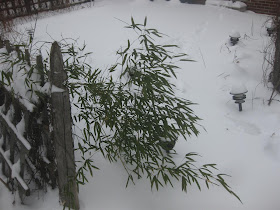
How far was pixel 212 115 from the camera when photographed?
351cm

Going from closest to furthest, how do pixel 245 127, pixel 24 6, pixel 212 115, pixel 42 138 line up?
pixel 42 138 < pixel 245 127 < pixel 212 115 < pixel 24 6

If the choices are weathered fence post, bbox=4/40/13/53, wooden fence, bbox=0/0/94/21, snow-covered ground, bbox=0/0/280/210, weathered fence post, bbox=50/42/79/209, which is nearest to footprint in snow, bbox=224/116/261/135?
snow-covered ground, bbox=0/0/280/210

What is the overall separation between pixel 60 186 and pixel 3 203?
0.55 meters

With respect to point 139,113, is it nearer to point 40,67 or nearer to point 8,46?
point 40,67

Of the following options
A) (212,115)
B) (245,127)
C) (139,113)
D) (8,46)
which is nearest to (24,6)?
(8,46)

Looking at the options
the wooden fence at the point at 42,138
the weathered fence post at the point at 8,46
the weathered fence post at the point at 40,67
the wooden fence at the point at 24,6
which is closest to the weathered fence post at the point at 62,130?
the wooden fence at the point at 42,138

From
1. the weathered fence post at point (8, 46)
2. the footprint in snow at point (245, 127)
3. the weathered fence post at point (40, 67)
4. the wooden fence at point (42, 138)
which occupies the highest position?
the weathered fence post at point (8, 46)

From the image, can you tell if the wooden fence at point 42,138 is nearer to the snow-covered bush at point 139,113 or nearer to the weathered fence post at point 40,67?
the weathered fence post at point 40,67

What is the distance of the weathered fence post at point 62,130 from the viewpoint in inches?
69.6

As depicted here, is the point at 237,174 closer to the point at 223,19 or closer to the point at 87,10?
the point at 223,19

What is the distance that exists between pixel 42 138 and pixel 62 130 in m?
0.33

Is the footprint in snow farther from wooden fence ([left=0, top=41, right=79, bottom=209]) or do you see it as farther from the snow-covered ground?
wooden fence ([left=0, top=41, right=79, bottom=209])

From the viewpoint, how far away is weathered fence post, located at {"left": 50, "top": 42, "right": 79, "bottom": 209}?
1769mm

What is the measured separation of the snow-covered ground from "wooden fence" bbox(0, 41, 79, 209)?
230mm
